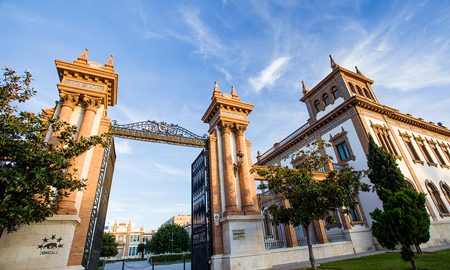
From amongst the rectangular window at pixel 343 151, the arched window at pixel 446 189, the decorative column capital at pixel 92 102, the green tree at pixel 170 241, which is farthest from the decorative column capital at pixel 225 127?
the green tree at pixel 170 241

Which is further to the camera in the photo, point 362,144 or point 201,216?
point 362,144

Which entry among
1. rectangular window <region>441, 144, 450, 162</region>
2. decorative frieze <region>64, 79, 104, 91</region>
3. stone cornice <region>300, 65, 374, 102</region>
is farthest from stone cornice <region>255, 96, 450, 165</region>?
decorative frieze <region>64, 79, 104, 91</region>

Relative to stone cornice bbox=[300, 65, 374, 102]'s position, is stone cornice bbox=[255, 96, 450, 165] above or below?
below

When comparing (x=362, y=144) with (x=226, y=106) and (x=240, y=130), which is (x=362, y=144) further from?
(x=226, y=106)

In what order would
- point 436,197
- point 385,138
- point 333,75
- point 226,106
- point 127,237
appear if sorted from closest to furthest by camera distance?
point 226,106 < point 436,197 < point 385,138 < point 333,75 < point 127,237

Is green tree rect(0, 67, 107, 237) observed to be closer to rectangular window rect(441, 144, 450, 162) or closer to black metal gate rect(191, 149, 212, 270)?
black metal gate rect(191, 149, 212, 270)

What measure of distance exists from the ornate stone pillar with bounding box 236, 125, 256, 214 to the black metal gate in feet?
6.50

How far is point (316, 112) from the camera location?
25.8 m

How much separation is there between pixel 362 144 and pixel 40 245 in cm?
2183

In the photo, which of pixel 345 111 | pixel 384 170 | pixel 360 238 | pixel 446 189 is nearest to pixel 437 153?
pixel 446 189

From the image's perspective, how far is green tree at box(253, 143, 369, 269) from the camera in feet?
32.1

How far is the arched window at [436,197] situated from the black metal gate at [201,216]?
2057cm

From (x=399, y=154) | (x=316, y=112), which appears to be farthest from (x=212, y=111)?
(x=399, y=154)

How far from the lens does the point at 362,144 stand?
1964cm
